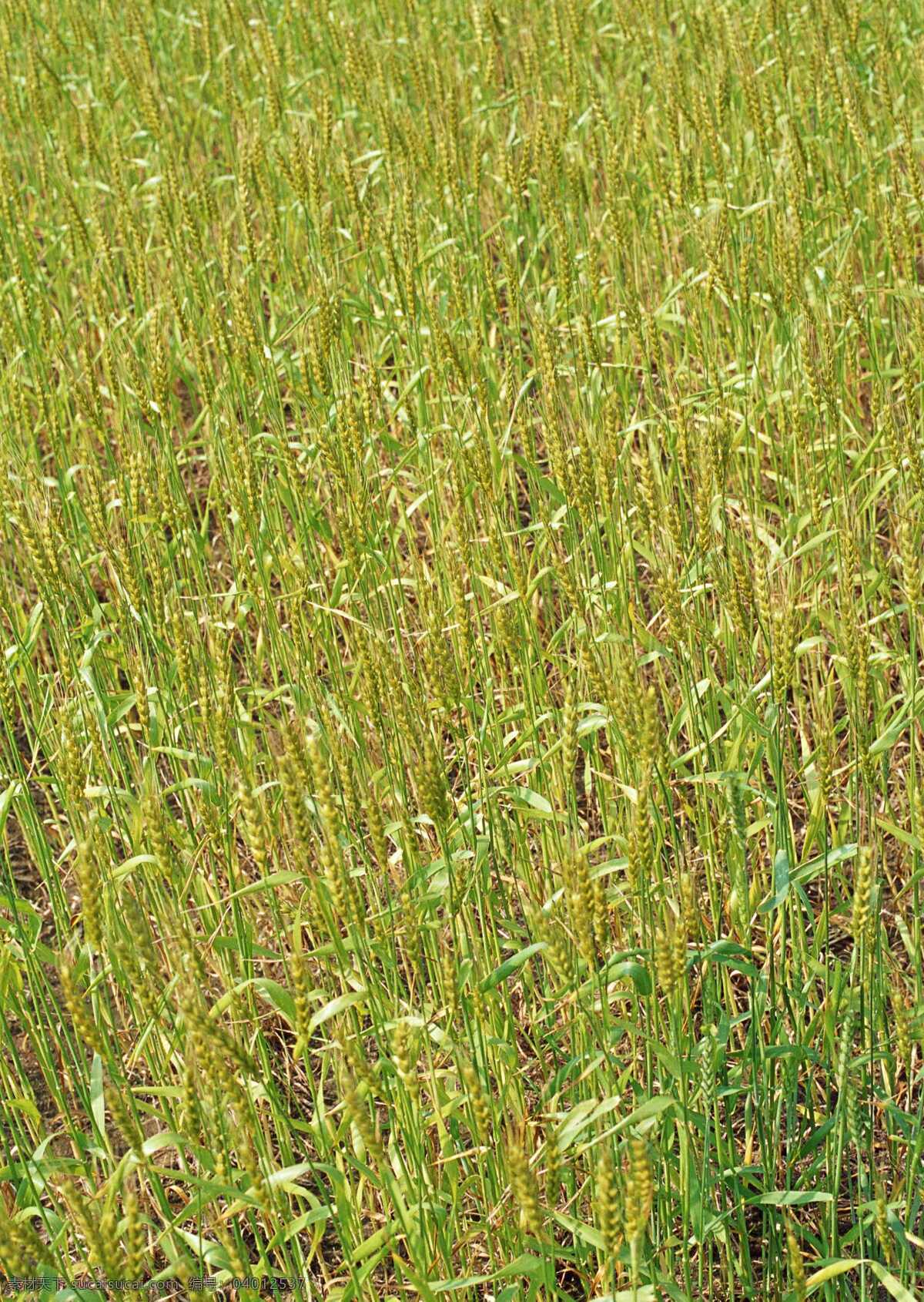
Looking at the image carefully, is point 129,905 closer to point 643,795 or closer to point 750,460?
point 643,795

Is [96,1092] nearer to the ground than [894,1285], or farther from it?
farther from it

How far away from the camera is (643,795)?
1436mm

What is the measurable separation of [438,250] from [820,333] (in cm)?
136

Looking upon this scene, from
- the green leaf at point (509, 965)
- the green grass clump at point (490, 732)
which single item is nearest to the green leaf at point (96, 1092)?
the green grass clump at point (490, 732)

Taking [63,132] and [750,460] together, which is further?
[63,132]

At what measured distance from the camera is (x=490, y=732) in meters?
2.31

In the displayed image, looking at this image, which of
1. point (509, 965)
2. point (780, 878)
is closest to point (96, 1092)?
point (509, 965)

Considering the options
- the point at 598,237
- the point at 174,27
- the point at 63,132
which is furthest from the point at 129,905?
the point at 174,27

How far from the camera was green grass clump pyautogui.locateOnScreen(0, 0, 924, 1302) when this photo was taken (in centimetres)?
169

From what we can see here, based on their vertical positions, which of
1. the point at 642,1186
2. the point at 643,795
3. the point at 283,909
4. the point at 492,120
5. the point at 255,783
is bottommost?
the point at 283,909

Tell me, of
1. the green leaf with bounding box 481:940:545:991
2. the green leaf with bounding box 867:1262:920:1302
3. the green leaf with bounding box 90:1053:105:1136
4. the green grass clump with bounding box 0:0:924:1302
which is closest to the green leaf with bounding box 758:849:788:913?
the green grass clump with bounding box 0:0:924:1302

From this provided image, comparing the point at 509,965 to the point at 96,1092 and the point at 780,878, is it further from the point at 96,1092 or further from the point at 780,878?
the point at 96,1092

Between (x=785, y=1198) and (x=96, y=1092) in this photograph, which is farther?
(x=96, y=1092)

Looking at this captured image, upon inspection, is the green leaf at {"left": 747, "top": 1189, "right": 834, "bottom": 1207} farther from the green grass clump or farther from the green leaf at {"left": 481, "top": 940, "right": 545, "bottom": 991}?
the green leaf at {"left": 481, "top": 940, "right": 545, "bottom": 991}
